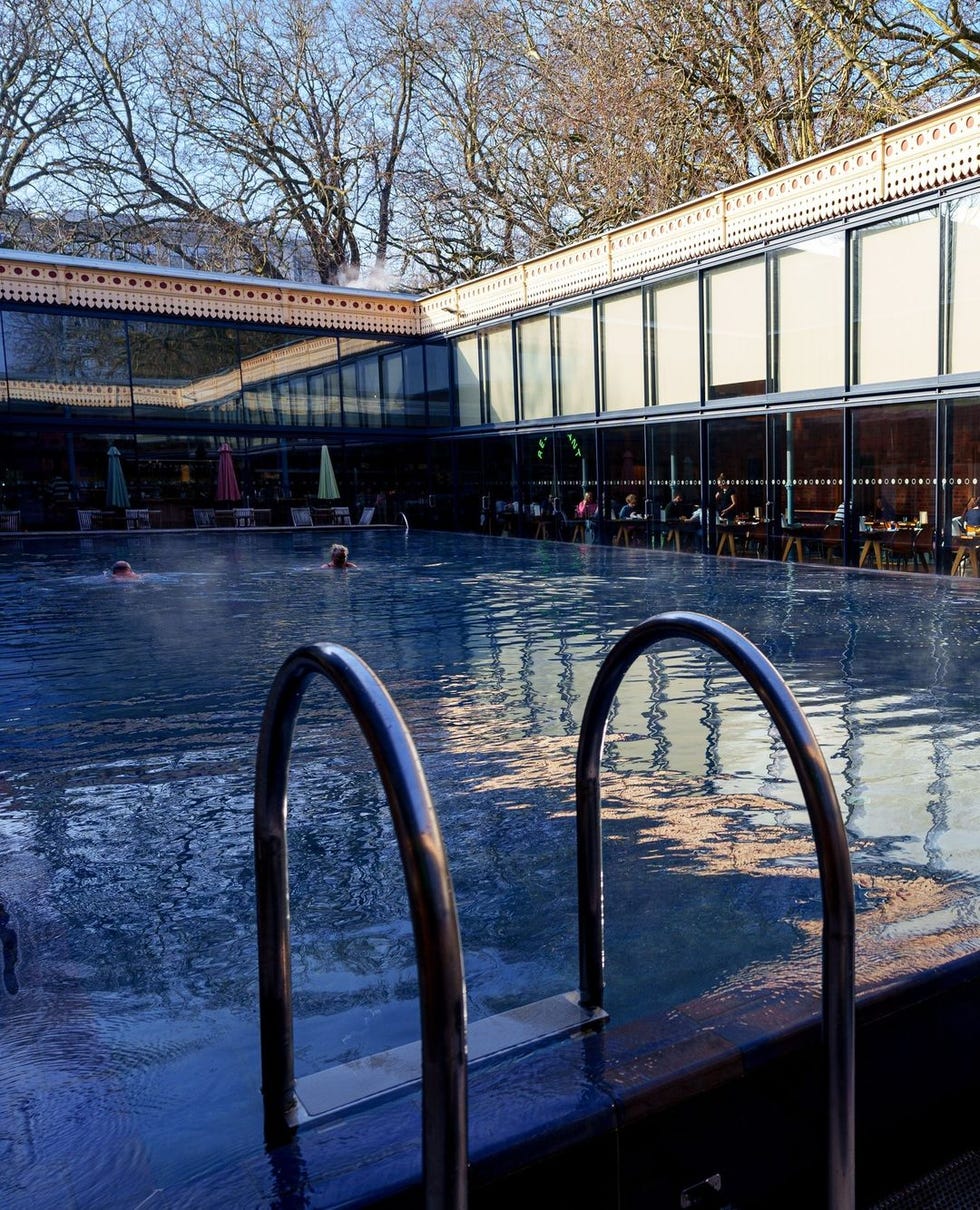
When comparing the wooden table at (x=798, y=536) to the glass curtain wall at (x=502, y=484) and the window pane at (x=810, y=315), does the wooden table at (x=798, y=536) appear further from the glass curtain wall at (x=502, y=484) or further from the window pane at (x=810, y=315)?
the glass curtain wall at (x=502, y=484)

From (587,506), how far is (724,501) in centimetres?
387

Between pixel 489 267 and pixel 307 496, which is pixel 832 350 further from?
pixel 489 267

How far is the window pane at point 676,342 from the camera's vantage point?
704 inches

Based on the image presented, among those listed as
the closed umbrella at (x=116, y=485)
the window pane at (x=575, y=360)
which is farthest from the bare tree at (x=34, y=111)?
the window pane at (x=575, y=360)

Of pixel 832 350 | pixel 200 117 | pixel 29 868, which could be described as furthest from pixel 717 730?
pixel 200 117

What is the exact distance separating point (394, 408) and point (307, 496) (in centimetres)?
317

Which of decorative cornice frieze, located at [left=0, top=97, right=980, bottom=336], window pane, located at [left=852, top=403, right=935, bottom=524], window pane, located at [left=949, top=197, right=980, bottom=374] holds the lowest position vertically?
window pane, located at [left=852, top=403, right=935, bottom=524]

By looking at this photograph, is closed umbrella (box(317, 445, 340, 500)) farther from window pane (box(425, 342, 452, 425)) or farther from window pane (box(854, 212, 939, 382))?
window pane (box(854, 212, 939, 382))

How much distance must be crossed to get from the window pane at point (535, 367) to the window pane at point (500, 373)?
51cm

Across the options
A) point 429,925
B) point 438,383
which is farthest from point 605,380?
point 429,925

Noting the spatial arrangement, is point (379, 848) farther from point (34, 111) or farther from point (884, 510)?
point (34, 111)

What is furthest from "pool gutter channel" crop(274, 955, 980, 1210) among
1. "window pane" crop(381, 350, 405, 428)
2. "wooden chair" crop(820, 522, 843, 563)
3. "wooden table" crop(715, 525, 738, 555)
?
"window pane" crop(381, 350, 405, 428)

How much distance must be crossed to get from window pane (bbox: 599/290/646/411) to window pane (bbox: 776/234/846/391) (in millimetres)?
3525

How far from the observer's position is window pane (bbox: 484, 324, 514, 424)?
2319cm
